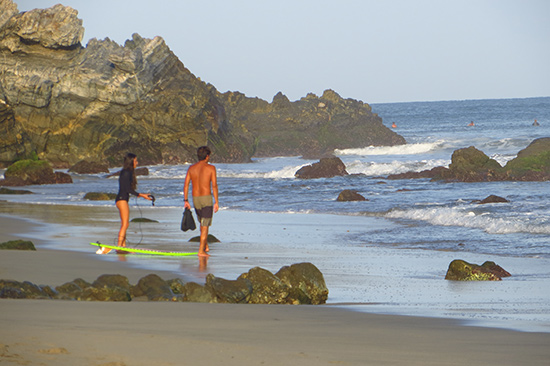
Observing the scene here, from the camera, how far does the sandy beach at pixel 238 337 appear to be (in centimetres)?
450

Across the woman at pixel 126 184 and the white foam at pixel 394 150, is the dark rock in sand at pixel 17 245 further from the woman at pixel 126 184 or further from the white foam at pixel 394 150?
the white foam at pixel 394 150

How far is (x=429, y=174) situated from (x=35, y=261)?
80.1 ft

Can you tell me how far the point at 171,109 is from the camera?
143 ft

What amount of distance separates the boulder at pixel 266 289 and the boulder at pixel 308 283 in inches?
4.6

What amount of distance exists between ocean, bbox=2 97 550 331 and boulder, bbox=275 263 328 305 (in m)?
0.19

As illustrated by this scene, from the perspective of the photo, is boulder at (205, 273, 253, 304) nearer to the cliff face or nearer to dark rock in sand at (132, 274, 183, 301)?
dark rock in sand at (132, 274, 183, 301)

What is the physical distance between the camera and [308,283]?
7605mm

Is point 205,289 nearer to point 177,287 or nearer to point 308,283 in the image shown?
point 177,287

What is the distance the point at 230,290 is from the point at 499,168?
23.8m

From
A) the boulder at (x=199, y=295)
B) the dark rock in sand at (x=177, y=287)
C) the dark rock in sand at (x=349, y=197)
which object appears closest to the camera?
the boulder at (x=199, y=295)

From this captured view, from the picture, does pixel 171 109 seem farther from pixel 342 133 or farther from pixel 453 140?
pixel 453 140

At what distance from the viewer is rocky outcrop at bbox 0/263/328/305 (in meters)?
6.89

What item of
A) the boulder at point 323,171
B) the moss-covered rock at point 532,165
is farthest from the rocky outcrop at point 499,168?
the boulder at point 323,171

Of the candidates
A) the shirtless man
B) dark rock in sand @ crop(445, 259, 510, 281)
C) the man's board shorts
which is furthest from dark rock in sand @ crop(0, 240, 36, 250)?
dark rock in sand @ crop(445, 259, 510, 281)
